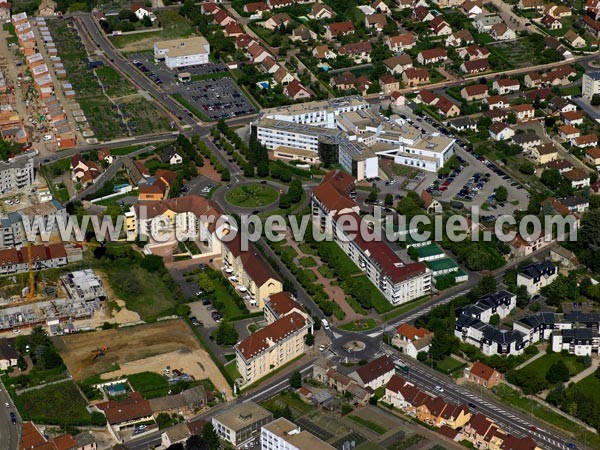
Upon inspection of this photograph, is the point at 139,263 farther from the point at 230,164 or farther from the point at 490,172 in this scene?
the point at 490,172

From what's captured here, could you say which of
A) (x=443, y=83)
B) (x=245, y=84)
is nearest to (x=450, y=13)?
(x=443, y=83)

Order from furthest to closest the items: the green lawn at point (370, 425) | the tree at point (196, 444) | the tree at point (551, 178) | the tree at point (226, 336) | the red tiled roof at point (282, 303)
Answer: the tree at point (551, 178) → the red tiled roof at point (282, 303) → the tree at point (226, 336) → the green lawn at point (370, 425) → the tree at point (196, 444)

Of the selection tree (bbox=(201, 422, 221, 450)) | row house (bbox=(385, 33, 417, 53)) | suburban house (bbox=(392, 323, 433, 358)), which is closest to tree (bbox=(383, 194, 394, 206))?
suburban house (bbox=(392, 323, 433, 358))

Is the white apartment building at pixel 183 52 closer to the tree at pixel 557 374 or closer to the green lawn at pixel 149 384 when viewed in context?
the green lawn at pixel 149 384

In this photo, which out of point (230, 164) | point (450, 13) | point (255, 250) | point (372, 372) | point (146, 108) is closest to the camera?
point (372, 372)

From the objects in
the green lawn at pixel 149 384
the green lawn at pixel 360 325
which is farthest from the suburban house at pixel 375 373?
the green lawn at pixel 149 384

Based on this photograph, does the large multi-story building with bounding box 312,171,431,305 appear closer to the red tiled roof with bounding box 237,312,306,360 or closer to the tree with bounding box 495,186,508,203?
the red tiled roof with bounding box 237,312,306,360
